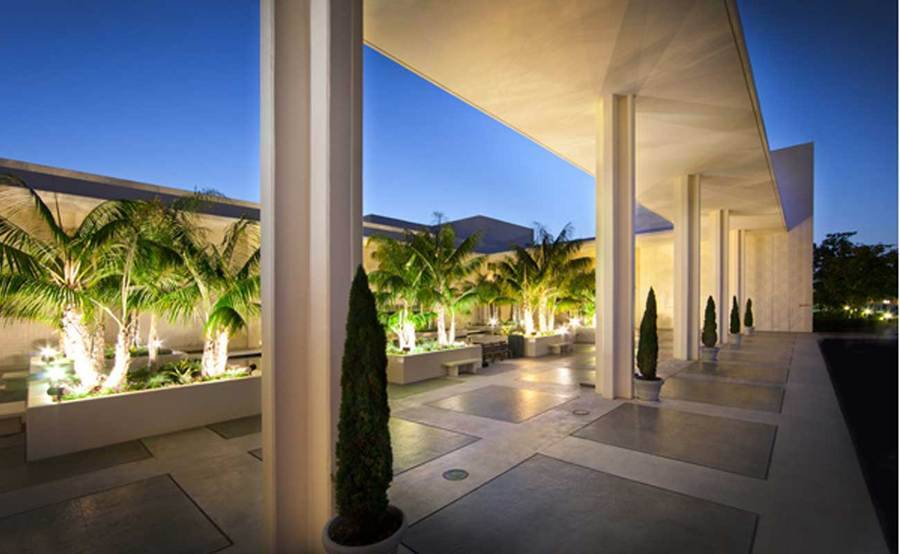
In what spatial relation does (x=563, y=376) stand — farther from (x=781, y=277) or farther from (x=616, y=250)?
(x=781, y=277)

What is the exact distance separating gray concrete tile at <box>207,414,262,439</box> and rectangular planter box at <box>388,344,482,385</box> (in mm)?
3215

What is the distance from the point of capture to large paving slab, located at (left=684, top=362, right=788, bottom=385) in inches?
399

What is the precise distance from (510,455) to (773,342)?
59.9ft

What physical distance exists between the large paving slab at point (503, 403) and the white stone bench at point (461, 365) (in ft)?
4.61

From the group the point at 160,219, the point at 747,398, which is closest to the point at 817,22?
the point at 747,398

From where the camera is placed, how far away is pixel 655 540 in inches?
133

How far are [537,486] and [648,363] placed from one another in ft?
15.8

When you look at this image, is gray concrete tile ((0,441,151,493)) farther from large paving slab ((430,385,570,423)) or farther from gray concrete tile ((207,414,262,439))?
large paving slab ((430,385,570,423))

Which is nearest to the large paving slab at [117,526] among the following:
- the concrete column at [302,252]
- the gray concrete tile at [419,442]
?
the concrete column at [302,252]

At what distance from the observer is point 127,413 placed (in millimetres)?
5906

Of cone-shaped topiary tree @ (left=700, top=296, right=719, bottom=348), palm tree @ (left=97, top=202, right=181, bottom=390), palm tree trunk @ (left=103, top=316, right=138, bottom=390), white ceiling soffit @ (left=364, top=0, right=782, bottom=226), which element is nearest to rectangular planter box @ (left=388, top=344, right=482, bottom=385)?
palm tree @ (left=97, top=202, right=181, bottom=390)

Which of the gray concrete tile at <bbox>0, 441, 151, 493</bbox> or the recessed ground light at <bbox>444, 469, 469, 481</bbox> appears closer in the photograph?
the recessed ground light at <bbox>444, 469, 469, 481</bbox>

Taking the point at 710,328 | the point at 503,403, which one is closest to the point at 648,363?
the point at 503,403

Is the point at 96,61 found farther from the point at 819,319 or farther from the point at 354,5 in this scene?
the point at 819,319
